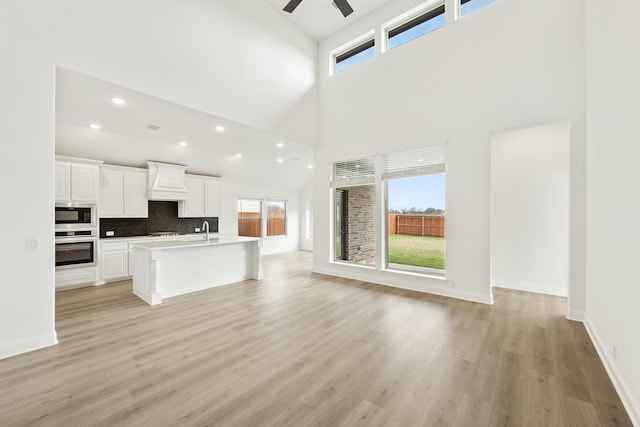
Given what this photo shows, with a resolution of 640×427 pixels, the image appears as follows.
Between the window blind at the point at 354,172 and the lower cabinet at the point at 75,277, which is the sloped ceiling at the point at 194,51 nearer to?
the window blind at the point at 354,172

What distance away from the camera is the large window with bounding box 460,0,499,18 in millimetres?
4191

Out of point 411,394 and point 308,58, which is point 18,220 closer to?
point 411,394

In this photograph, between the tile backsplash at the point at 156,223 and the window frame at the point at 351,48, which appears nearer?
the window frame at the point at 351,48

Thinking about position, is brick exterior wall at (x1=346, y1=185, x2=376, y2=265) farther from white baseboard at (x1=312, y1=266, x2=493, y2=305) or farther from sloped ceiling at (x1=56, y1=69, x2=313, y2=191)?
sloped ceiling at (x1=56, y1=69, x2=313, y2=191)

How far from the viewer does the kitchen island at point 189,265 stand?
424cm

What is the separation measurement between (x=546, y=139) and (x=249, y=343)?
5.69 metres

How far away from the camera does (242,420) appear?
1797mm

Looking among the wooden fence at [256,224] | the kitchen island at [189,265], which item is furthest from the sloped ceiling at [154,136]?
the kitchen island at [189,265]

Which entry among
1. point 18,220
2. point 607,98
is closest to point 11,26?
point 18,220

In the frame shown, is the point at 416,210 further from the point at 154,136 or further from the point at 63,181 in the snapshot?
the point at 63,181

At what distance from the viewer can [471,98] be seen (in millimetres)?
4246

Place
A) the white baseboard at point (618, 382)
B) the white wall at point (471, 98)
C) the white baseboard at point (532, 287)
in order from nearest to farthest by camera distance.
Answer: the white baseboard at point (618, 382)
the white wall at point (471, 98)
the white baseboard at point (532, 287)

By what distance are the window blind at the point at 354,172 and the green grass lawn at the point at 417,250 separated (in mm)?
1340

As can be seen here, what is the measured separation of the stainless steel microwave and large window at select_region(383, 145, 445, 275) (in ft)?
19.5
